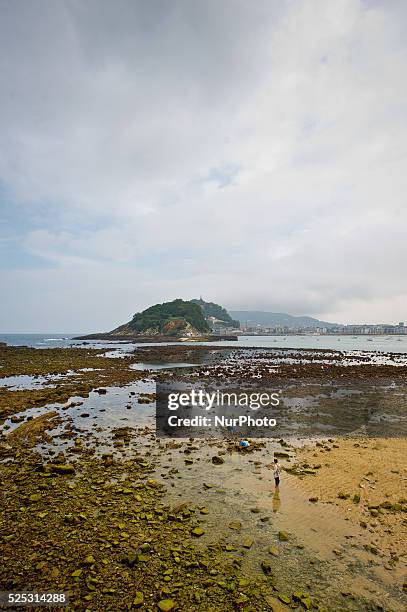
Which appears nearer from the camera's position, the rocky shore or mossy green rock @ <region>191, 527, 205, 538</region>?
the rocky shore

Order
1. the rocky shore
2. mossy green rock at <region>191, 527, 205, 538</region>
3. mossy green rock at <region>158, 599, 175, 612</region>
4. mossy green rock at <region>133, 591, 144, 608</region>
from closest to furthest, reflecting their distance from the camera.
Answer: mossy green rock at <region>158, 599, 175, 612</region> → mossy green rock at <region>133, 591, 144, 608</region> → the rocky shore → mossy green rock at <region>191, 527, 205, 538</region>

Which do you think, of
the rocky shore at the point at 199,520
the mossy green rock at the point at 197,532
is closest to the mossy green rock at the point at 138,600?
the rocky shore at the point at 199,520

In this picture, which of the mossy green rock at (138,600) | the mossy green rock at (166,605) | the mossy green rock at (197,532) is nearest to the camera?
the mossy green rock at (166,605)

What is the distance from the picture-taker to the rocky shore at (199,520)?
381 inches

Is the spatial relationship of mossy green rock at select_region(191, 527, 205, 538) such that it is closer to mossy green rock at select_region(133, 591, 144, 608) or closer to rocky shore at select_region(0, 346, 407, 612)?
rocky shore at select_region(0, 346, 407, 612)

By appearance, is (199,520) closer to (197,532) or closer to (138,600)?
(197,532)

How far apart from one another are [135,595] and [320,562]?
625cm

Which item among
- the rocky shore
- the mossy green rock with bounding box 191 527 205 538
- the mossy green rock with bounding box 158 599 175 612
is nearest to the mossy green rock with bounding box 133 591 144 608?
the rocky shore

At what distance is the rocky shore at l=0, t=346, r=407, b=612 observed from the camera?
967cm

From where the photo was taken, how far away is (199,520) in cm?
1341

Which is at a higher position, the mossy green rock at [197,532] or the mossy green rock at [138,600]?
the mossy green rock at [138,600]

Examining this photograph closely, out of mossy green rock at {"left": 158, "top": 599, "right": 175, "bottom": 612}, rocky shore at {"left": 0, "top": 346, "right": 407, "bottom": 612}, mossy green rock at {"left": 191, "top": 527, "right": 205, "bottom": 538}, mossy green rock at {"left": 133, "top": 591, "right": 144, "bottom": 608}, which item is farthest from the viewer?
mossy green rock at {"left": 191, "top": 527, "right": 205, "bottom": 538}

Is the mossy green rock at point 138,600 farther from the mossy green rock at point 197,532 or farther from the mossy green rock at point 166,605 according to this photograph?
the mossy green rock at point 197,532

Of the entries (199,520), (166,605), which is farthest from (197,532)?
(166,605)
